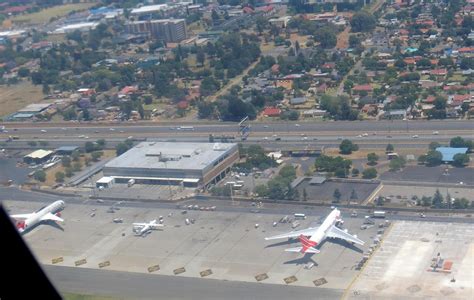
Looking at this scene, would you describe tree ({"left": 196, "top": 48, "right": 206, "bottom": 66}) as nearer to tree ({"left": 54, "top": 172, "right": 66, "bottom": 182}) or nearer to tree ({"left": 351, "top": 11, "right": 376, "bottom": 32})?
tree ({"left": 351, "top": 11, "right": 376, "bottom": 32})

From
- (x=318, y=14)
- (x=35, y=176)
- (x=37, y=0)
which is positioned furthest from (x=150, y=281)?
(x=37, y=0)

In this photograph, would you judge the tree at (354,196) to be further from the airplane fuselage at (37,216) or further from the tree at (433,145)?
the airplane fuselage at (37,216)

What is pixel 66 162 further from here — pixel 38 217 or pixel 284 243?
pixel 284 243

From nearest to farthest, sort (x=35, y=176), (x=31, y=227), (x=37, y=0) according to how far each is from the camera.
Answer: (x=31, y=227) < (x=35, y=176) < (x=37, y=0)

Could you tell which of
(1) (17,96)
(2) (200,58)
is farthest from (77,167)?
(2) (200,58)

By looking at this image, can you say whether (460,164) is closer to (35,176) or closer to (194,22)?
(35,176)

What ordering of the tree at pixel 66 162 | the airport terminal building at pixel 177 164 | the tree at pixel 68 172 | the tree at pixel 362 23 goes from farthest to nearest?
the tree at pixel 362 23, the tree at pixel 66 162, the tree at pixel 68 172, the airport terminal building at pixel 177 164

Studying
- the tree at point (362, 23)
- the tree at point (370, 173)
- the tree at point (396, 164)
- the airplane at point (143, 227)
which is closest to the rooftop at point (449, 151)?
the tree at point (396, 164)
